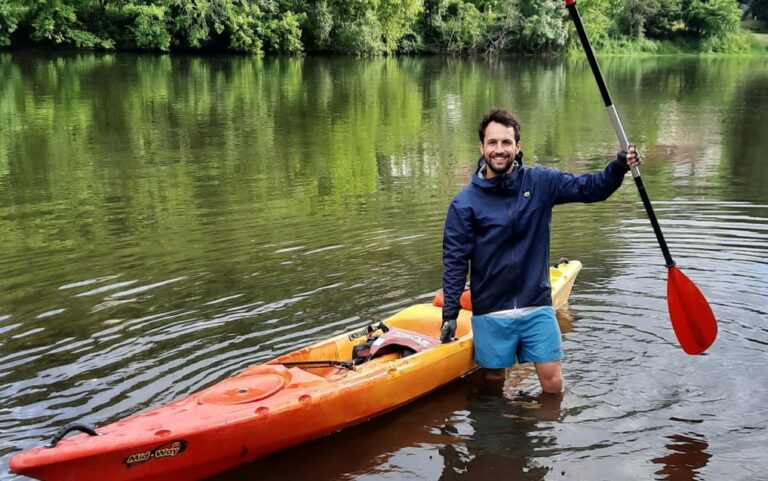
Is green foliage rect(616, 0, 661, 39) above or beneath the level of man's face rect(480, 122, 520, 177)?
above

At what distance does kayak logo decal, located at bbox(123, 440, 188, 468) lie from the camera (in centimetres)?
390

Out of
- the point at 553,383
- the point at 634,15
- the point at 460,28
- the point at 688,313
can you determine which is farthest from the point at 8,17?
the point at 634,15

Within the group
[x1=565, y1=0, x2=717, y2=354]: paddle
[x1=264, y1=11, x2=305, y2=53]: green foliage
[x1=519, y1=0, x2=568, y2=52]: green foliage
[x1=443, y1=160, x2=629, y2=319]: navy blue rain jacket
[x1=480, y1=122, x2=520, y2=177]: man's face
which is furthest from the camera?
[x1=519, y1=0, x2=568, y2=52]: green foliage

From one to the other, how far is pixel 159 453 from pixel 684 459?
3.22 meters

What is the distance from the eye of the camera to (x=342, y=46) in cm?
4984

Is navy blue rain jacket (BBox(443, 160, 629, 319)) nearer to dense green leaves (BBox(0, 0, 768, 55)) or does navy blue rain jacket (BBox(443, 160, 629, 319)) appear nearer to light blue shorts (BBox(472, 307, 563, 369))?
light blue shorts (BBox(472, 307, 563, 369))

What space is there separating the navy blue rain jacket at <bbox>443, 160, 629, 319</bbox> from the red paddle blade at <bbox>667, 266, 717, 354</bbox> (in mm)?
1243

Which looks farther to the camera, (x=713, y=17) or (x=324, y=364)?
(x=713, y=17)

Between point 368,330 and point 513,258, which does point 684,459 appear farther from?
point 368,330

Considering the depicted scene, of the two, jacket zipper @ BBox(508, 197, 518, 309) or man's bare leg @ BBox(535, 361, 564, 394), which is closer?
jacket zipper @ BBox(508, 197, 518, 309)

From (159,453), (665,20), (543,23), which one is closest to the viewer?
(159,453)

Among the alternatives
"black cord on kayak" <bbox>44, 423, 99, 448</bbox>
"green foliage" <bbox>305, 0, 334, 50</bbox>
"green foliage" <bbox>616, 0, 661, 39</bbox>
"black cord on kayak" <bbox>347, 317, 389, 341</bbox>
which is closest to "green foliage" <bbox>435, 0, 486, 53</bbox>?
"green foliage" <bbox>305, 0, 334, 50</bbox>

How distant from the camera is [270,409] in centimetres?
436


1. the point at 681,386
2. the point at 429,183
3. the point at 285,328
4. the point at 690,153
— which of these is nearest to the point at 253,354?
the point at 285,328
